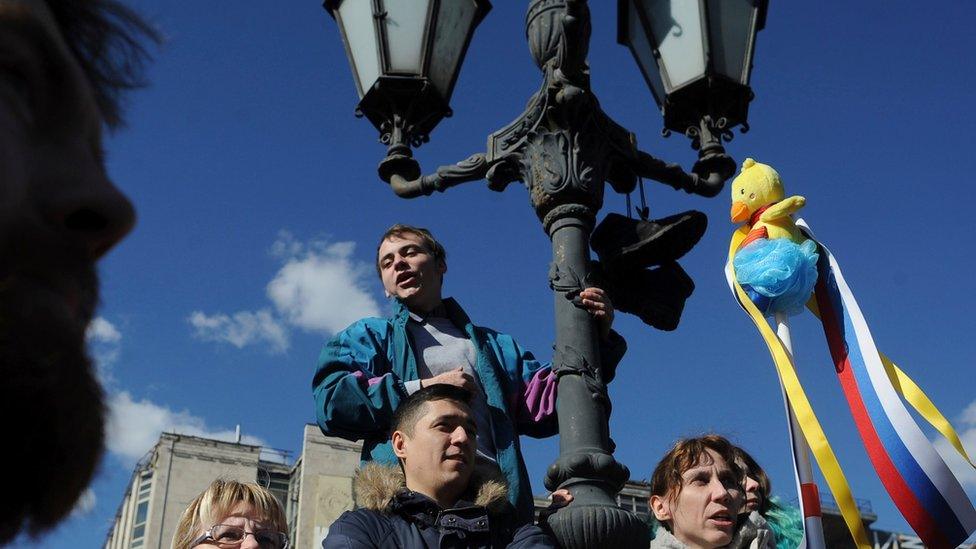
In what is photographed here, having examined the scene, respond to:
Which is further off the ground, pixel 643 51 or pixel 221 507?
pixel 643 51

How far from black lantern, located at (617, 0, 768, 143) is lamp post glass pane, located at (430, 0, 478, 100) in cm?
73

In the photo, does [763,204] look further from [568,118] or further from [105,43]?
[105,43]

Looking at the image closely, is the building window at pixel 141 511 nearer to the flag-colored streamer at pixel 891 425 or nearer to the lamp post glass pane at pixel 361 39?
the flag-colored streamer at pixel 891 425

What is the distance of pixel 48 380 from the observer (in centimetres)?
117

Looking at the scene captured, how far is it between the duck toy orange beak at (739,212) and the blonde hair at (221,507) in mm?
3279

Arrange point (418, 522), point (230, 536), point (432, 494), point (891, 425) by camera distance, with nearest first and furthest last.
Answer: point (418, 522) → point (432, 494) → point (230, 536) → point (891, 425)

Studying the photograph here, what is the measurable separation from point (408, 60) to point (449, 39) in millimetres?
205

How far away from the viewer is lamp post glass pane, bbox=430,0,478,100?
4930 millimetres

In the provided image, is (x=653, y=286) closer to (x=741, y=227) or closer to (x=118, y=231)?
(x=741, y=227)

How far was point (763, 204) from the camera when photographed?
636 centimetres

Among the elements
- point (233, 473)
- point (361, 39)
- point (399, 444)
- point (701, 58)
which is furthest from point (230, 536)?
point (233, 473)

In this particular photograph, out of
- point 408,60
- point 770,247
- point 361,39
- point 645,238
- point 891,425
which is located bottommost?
point 891,425

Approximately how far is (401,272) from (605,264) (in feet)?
2.50

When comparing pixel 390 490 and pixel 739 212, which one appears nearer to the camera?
pixel 390 490
